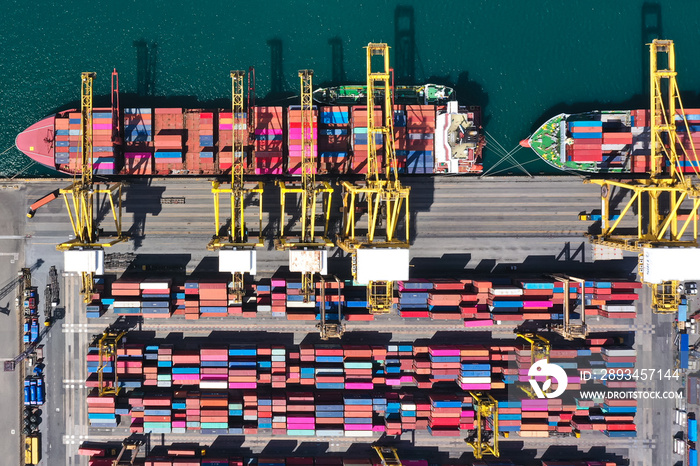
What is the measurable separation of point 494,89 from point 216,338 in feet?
164

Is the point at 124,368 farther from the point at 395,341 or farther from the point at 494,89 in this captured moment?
the point at 494,89

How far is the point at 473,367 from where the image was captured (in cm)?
5519

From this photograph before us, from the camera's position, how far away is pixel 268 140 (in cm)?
5456

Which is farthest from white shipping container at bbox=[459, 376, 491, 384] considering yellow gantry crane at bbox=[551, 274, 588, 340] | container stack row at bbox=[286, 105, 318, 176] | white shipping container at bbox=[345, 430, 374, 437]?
container stack row at bbox=[286, 105, 318, 176]

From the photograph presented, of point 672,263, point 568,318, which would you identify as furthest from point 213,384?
point 672,263

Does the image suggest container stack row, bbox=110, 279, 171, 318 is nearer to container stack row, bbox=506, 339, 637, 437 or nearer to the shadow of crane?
the shadow of crane

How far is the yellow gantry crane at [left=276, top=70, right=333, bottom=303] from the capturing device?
51.8 m

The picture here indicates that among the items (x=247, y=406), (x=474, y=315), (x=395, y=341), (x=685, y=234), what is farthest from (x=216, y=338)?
(x=685, y=234)

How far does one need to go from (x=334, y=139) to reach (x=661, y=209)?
43983 millimetres

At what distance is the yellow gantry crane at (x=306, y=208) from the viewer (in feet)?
170

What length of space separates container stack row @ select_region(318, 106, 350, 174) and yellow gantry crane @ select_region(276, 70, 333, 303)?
1574 mm

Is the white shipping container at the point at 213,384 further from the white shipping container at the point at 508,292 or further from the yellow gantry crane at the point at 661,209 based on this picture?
the yellow gantry crane at the point at 661,209

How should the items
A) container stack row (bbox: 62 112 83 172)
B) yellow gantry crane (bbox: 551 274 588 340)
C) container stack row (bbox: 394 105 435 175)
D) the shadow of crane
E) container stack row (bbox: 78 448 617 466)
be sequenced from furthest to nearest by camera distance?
the shadow of crane
container stack row (bbox: 78 448 617 466)
container stack row (bbox: 394 105 435 175)
container stack row (bbox: 62 112 83 172)
yellow gantry crane (bbox: 551 274 588 340)

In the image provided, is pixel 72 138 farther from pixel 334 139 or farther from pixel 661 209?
pixel 661 209
